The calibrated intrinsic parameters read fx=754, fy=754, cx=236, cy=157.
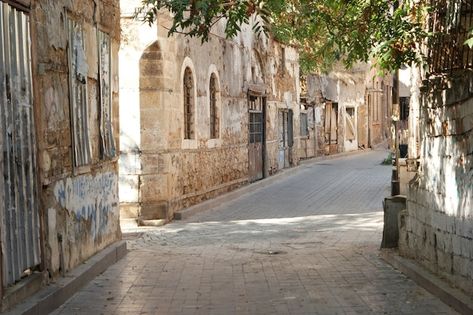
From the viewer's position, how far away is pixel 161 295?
25.1ft

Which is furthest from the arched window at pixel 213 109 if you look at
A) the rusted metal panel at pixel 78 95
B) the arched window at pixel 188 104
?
the rusted metal panel at pixel 78 95

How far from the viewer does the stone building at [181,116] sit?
1409 cm

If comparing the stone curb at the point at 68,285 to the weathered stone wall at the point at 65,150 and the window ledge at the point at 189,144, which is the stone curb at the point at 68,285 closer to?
the weathered stone wall at the point at 65,150

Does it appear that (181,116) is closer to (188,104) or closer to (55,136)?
(188,104)

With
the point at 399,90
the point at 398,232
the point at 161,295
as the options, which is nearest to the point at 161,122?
the point at 399,90

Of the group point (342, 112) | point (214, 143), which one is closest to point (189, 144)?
point (214, 143)

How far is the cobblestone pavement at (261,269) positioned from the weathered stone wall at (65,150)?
521 millimetres

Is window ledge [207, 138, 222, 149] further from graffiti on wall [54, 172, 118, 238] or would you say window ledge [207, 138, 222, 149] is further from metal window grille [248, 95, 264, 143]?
graffiti on wall [54, 172, 118, 238]

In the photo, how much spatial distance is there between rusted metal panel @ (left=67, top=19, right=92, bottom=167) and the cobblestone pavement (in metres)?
1.47

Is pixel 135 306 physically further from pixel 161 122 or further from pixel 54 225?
pixel 161 122

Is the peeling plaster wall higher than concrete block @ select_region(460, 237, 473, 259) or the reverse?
higher

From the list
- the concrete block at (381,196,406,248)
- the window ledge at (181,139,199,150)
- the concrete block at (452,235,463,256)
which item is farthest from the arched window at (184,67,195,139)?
the concrete block at (452,235,463,256)

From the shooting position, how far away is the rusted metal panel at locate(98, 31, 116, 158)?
9648mm

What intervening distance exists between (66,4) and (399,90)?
5.87m
